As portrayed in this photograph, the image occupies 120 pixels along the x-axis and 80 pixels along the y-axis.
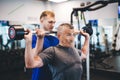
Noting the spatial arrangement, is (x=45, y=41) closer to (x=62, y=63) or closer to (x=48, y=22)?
(x=48, y=22)

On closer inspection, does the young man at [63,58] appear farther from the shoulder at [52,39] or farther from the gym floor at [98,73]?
the gym floor at [98,73]

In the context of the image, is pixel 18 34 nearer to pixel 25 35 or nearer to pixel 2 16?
pixel 25 35

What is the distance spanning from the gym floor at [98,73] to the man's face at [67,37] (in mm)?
3372

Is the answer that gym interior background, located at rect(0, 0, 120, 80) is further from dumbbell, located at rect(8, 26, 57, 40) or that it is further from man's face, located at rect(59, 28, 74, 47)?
dumbbell, located at rect(8, 26, 57, 40)

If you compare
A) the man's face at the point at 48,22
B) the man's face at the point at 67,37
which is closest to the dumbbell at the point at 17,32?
the man's face at the point at 67,37

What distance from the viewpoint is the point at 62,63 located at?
1506 mm

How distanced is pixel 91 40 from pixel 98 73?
1.04m

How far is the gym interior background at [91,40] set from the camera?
5.52 m

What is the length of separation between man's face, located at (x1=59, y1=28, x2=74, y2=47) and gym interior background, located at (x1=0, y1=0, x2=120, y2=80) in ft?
11.7

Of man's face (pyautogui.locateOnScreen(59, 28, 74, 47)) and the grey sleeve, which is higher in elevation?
man's face (pyautogui.locateOnScreen(59, 28, 74, 47))

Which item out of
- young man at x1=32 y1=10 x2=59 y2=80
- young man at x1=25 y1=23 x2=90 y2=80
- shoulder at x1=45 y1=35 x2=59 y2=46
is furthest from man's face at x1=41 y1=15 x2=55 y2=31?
young man at x1=25 y1=23 x2=90 y2=80

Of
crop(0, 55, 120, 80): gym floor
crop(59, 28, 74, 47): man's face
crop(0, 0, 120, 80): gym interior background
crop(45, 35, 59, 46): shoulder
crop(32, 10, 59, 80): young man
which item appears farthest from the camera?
crop(0, 0, 120, 80): gym interior background

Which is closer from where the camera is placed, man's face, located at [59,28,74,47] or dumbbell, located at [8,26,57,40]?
dumbbell, located at [8,26,57,40]

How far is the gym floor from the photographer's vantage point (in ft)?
17.0
